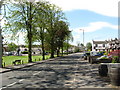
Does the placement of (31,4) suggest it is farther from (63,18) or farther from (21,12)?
(63,18)

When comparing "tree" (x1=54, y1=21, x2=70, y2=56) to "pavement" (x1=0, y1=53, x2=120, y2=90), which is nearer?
"pavement" (x1=0, y1=53, x2=120, y2=90)

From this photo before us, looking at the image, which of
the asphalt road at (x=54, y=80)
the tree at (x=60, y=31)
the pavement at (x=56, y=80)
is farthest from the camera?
the tree at (x=60, y=31)

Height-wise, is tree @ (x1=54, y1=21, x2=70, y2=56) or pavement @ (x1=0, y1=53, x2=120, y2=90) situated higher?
tree @ (x1=54, y1=21, x2=70, y2=56)

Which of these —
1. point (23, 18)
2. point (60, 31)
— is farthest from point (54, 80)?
point (60, 31)

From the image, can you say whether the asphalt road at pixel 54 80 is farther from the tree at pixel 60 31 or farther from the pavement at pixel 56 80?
the tree at pixel 60 31

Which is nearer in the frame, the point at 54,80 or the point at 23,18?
the point at 54,80

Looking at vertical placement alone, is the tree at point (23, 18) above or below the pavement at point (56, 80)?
above

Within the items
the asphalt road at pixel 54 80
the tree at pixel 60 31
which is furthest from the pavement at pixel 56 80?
the tree at pixel 60 31

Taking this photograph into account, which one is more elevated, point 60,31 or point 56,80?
point 60,31

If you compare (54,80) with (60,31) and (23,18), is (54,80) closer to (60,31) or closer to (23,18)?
(23,18)

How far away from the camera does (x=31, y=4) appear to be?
3706cm

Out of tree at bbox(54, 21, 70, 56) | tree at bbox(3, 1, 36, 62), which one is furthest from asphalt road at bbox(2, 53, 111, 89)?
tree at bbox(54, 21, 70, 56)

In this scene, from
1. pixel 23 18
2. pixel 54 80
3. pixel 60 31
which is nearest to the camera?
pixel 54 80

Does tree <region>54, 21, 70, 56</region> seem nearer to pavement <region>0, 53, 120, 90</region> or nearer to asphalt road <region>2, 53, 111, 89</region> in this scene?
pavement <region>0, 53, 120, 90</region>
